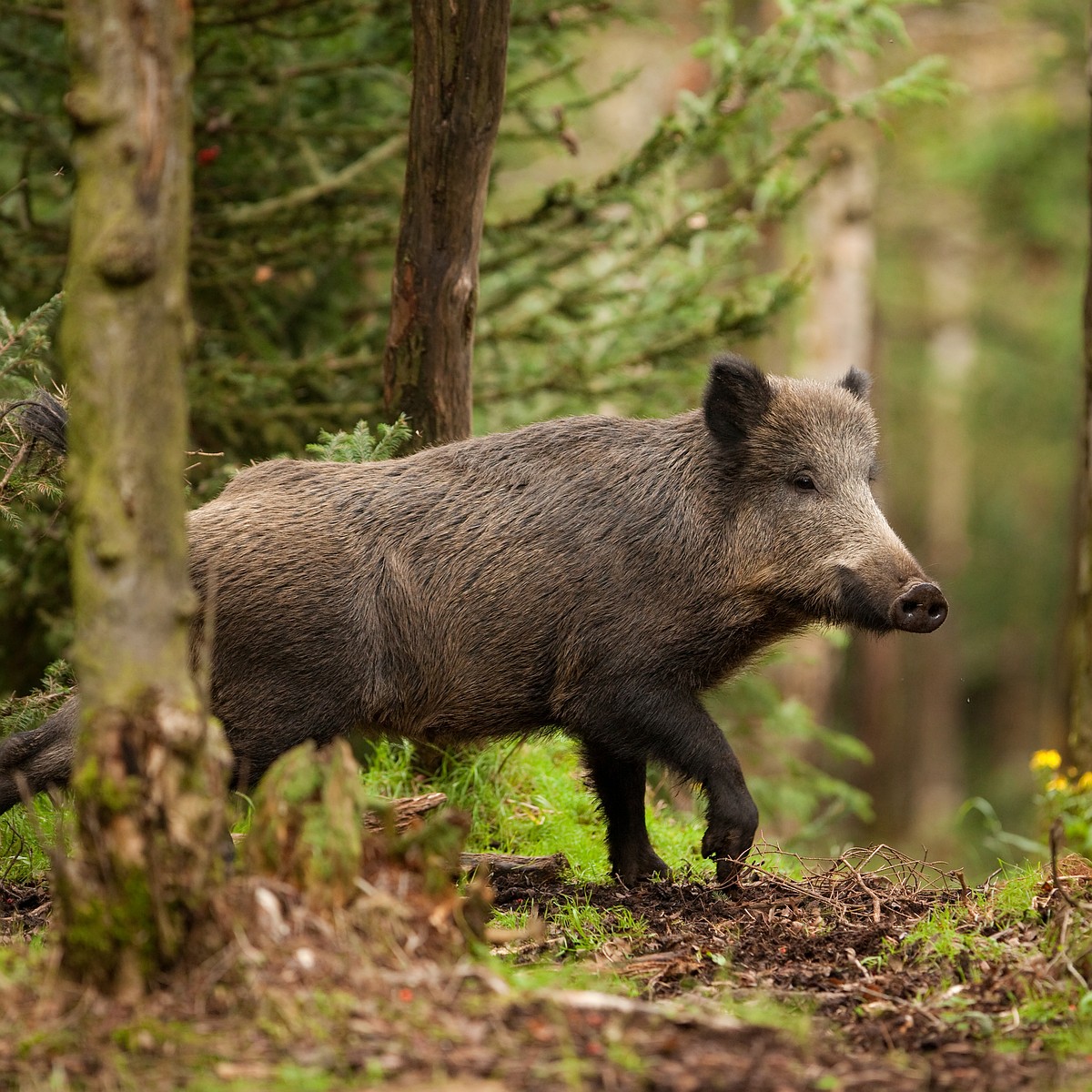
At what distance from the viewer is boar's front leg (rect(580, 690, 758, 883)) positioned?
17.5 ft

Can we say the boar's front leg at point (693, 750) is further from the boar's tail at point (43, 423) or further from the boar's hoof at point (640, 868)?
the boar's tail at point (43, 423)

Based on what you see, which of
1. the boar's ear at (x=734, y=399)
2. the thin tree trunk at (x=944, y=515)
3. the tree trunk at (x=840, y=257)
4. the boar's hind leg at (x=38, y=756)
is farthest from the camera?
the thin tree trunk at (x=944, y=515)

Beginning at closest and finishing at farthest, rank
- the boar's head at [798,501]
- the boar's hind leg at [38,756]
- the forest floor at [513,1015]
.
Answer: the forest floor at [513,1015] → the boar's hind leg at [38,756] → the boar's head at [798,501]

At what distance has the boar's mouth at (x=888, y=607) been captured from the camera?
5.26m

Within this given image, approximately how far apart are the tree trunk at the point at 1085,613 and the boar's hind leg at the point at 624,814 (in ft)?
6.74

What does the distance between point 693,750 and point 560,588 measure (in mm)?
791

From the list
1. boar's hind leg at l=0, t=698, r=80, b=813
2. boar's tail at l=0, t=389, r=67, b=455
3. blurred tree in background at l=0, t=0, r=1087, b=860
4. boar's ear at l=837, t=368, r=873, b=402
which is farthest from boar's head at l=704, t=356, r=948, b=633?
boar's hind leg at l=0, t=698, r=80, b=813

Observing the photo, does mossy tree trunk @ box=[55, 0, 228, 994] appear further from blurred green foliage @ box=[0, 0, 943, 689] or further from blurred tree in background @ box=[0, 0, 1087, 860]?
blurred green foliage @ box=[0, 0, 943, 689]

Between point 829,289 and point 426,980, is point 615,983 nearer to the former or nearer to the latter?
point 426,980

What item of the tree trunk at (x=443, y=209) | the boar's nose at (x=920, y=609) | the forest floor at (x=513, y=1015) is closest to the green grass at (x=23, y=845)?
the forest floor at (x=513, y=1015)

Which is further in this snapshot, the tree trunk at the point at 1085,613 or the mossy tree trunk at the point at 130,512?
the tree trunk at the point at 1085,613

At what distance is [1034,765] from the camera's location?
5.15 metres

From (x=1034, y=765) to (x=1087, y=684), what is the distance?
5.27 ft

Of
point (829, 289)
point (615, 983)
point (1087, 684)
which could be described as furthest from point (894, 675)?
point (615, 983)
